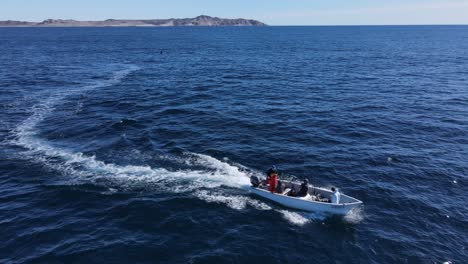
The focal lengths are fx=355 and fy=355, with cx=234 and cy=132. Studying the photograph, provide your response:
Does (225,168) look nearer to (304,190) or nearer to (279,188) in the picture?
(279,188)

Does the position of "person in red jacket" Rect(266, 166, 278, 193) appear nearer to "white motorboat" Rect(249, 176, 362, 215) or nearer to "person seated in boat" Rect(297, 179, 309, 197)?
"white motorboat" Rect(249, 176, 362, 215)

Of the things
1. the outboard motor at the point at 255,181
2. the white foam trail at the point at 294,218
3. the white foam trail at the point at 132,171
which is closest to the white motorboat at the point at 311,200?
the outboard motor at the point at 255,181

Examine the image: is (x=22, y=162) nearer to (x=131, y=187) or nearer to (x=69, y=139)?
(x=69, y=139)

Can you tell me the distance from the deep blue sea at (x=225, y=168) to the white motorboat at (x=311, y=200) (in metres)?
0.90

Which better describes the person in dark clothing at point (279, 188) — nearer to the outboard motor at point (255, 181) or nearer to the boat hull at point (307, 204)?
the boat hull at point (307, 204)

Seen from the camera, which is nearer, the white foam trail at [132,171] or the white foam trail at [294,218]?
the white foam trail at [294,218]

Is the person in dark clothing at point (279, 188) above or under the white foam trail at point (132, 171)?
above

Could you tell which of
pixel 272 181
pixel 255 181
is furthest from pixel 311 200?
pixel 255 181

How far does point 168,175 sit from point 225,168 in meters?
6.52

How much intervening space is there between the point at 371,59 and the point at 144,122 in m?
93.7

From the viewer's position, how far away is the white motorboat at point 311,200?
105ft

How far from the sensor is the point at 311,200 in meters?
33.5

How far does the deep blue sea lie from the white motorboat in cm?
90

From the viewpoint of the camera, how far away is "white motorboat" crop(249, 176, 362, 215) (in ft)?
105
